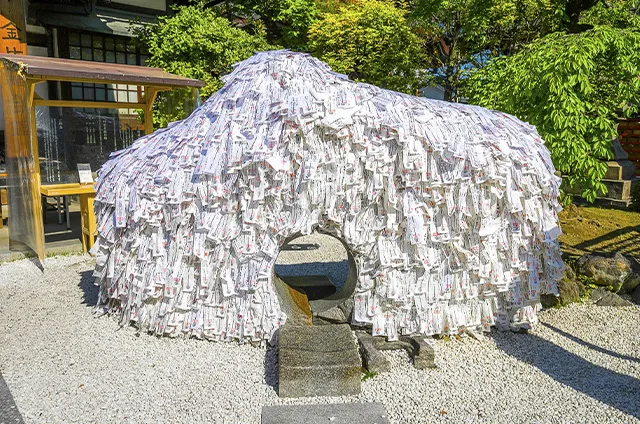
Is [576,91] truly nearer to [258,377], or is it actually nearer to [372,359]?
[372,359]

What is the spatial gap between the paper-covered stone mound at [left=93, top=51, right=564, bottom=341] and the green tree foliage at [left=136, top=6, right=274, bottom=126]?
6538mm

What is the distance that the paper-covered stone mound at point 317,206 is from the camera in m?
5.02

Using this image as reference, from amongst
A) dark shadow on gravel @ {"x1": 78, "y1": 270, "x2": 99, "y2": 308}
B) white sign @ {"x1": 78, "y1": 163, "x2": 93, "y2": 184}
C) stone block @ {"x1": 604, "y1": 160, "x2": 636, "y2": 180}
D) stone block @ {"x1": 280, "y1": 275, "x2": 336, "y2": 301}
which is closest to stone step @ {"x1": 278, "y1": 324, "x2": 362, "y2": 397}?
stone block @ {"x1": 280, "y1": 275, "x2": 336, "y2": 301}

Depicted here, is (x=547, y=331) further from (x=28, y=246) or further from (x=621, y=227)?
(x=28, y=246)

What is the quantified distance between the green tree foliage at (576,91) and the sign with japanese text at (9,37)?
8225mm

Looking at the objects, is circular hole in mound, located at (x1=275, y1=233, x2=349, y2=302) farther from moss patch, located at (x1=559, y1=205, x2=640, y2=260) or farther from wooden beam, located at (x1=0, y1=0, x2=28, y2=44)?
wooden beam, located at (x1=0, y1=0, x2=28, y2=44)

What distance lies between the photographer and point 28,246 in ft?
28.6

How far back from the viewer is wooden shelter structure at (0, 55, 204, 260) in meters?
7.92

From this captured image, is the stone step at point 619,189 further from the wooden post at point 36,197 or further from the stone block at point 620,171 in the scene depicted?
the wooden post at point 36,197

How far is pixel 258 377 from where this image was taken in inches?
185

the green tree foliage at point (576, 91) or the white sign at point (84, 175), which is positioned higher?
the green tree foliage at point (576, 91)

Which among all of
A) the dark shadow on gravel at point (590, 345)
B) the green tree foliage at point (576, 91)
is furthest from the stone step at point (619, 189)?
the dark shadow on gravel at point (590, 345)

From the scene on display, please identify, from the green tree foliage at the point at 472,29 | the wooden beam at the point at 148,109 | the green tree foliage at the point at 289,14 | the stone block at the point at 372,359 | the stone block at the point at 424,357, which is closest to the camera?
the stone block at the point at 372,359

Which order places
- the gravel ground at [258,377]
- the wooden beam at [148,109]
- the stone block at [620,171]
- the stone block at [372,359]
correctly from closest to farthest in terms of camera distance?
the gravel ground at [258,377] < the stone block at [372,359] < the wooden beam at [148,109] < the stone block at [620,171]
